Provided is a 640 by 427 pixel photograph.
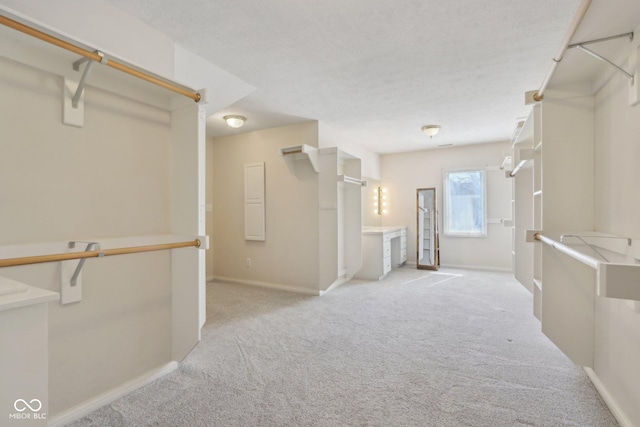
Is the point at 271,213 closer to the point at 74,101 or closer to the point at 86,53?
the point at 74,101

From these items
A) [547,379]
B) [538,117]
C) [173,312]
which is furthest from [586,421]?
[173,312]

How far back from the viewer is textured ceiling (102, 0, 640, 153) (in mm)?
1941

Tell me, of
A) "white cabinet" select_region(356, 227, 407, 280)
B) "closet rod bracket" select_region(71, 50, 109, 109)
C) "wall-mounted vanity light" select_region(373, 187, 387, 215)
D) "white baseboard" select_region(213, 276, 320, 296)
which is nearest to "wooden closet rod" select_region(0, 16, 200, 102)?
"closet rod bracket" select_region(71, 50, 109, 109)

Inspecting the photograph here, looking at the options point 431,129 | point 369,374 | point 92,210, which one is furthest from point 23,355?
point 431,129

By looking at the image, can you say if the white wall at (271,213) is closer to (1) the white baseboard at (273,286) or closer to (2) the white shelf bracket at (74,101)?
(1) the white baseboard at (273,286)

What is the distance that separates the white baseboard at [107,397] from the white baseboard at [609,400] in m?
2.60

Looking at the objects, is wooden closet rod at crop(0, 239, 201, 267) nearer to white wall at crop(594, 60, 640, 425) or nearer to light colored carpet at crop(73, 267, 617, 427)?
light colored carpet at crop(73, 267, 617, 427)

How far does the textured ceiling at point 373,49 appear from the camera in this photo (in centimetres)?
194

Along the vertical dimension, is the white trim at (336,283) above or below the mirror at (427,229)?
below

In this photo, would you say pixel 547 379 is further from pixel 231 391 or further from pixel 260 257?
pixel 260 257

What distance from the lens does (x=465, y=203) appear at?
6.06 meters

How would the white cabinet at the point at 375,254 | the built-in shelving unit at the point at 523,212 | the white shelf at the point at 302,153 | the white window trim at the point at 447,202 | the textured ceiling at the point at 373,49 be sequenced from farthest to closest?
the white window trim at the point at 447,202
the white cabinet at the point at 375,254
the white shelf at the point at 302,153
the built-in shelving unit at the point at 523,212
the textured ceiling at the point at 373,49

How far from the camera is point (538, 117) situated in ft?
6.87

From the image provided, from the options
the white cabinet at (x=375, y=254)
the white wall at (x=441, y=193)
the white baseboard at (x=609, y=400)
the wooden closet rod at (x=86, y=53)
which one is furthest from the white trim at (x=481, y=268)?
the wooden closet rod at (x=86, y=53)
